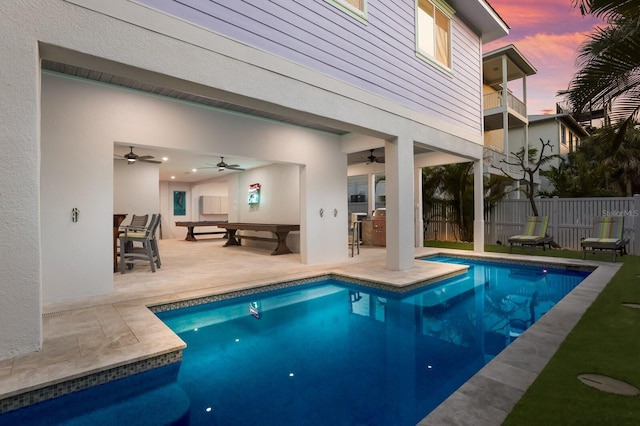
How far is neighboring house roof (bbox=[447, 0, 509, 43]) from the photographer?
794 centimetres

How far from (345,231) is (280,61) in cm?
497

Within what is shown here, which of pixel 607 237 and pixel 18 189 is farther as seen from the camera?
pixel 607 237

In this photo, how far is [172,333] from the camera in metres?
3.38

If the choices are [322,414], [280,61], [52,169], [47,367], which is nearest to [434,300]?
[322,414]

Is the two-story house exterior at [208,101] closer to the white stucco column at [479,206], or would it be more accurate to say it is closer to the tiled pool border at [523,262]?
the white stucco column at [479,206]

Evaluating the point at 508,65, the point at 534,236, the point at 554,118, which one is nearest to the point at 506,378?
the point at 534,236

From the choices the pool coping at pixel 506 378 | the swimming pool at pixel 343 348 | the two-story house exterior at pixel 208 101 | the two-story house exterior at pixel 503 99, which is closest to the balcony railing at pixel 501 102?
the two-story house exterior at pixel 503 99

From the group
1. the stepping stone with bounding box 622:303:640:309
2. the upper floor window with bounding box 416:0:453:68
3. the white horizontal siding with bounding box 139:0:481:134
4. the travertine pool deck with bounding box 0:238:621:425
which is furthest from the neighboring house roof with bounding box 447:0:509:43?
the stepping stone with bounding box 622:303:640:309

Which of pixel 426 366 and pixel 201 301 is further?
pixel 201 301

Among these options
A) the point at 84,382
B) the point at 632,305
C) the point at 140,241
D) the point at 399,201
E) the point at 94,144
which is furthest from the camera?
the point at 140,241

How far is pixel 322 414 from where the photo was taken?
7.75ft

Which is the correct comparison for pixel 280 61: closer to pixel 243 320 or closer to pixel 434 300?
pixel 243 320

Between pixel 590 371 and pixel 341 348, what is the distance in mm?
2121

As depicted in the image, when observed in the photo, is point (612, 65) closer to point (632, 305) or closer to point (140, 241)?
point (632, 305)
